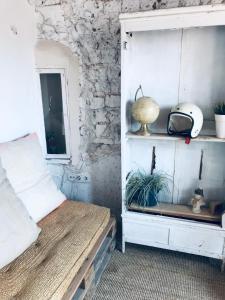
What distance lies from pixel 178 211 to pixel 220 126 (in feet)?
2.42

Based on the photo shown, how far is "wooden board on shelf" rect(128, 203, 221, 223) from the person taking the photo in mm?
1903

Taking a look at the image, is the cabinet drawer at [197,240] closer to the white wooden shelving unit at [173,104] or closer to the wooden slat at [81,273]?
the white wooden shelving unit at [173,104]

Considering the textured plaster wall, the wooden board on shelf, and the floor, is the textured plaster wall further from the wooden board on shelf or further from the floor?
the floor

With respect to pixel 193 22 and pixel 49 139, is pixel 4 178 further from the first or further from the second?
pixel 193 22

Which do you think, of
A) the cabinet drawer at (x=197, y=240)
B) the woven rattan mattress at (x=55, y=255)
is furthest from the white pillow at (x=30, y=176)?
the cabinet drawer at (x=197, y=240)

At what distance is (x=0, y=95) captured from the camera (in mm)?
1857

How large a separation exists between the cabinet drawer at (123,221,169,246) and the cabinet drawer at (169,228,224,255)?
6 centimetres

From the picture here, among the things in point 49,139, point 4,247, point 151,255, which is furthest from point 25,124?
point 151,255

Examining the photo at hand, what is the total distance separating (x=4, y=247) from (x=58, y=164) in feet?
3.91

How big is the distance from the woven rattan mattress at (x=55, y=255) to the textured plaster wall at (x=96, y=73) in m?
0.48

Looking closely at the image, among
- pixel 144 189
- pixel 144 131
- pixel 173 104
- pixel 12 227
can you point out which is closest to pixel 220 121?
pixel 173 104

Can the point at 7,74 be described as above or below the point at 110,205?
above

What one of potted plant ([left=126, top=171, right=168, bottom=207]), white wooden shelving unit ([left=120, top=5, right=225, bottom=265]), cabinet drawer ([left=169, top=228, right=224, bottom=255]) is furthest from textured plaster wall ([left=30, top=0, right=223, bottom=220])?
cabinet drawer ([left=169, top=228, right=224, bottom=255])

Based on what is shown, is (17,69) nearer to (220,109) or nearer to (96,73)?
(96,73)
